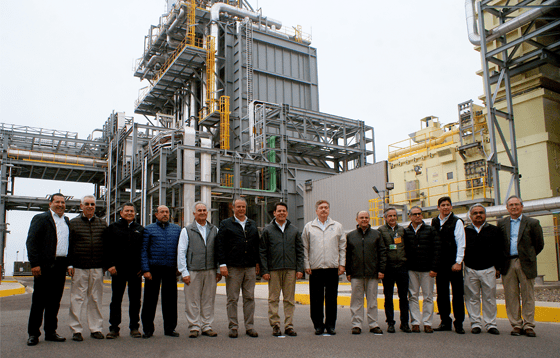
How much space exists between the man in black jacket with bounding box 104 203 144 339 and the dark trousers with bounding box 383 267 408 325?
343 centimetres

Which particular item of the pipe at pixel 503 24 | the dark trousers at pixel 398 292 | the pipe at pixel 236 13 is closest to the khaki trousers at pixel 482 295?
the dark trousers at pixel 398 292

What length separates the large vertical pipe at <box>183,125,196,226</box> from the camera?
68.8 ft

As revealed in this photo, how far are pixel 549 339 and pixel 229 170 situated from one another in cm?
2232

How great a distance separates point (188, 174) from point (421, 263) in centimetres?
1630

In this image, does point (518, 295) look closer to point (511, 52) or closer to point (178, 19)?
point (511, 52)

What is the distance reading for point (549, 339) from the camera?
220 inches

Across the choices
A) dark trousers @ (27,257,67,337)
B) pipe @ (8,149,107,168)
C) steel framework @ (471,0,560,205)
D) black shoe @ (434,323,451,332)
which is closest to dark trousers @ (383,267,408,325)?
black shoe @ (434,323,451,332)

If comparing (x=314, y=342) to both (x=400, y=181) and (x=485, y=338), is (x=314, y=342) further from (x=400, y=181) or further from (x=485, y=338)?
(x=400, y=181)

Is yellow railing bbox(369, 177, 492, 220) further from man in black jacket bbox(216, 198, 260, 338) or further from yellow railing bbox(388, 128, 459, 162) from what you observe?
man in black jacket bbox(216, 198, 260, 338)

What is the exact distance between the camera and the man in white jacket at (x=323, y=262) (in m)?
6.28

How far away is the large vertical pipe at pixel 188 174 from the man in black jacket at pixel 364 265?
49.4 ft

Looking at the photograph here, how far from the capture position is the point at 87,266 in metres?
5.96

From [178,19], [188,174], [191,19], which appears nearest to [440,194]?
[188,174]

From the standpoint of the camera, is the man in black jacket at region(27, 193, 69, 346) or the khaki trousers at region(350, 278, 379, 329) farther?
the khaki trousers at region(350, 278, 379, 329)
